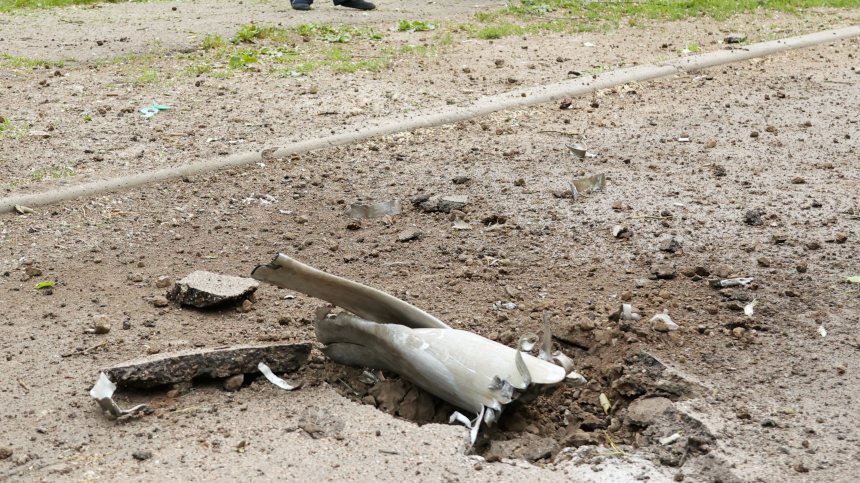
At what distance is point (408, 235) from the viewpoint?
12.6ft

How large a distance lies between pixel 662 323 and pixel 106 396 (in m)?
1.93

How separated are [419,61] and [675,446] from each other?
14.9 ft

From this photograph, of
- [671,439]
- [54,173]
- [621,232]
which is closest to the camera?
[671,439]

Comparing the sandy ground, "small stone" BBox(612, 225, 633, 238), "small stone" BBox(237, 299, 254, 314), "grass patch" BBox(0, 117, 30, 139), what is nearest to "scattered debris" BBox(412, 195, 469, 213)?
the sandy ground

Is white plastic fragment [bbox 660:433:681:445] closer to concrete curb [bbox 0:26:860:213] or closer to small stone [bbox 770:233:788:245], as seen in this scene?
small stone [bbox 770:233:788:245]

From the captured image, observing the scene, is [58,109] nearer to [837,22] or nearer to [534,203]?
[534,203]

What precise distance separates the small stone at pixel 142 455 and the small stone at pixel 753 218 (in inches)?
113

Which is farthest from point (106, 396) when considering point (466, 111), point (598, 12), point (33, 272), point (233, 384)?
point (598, 12)

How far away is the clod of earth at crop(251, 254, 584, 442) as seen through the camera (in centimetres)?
246

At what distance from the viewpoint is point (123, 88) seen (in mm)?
5621

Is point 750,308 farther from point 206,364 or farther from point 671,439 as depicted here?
point 206,364

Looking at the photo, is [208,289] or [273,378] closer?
[273,378]

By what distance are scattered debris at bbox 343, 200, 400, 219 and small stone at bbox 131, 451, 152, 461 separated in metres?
1.95

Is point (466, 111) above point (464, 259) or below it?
above
